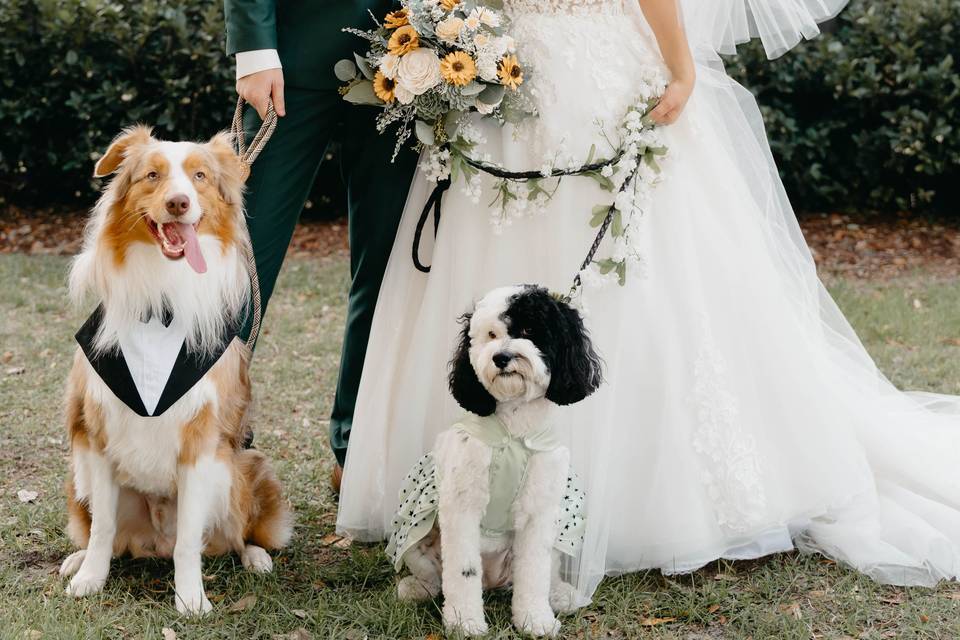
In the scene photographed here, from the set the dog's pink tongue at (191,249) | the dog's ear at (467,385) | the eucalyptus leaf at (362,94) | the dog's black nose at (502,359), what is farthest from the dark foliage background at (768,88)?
the dog's black nose at (502,359)

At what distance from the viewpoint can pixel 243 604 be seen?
3.13m

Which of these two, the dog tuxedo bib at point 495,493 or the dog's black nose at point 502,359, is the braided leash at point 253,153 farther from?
the dog's black nose at point 502,359

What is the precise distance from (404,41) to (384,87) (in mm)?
153

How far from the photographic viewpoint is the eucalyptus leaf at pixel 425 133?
10.5 feet

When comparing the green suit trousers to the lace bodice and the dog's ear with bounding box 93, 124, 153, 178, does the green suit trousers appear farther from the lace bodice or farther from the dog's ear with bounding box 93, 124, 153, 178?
the lace bodice

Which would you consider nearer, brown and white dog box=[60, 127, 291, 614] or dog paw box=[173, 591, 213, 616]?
brown and white dog box=[60, 127, 291, 614]

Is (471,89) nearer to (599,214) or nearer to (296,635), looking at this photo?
(599,214)

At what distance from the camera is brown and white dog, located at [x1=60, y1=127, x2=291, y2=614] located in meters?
2.90

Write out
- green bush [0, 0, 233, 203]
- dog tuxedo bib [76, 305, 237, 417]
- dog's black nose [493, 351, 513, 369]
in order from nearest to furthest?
dog's black nose [493, 351, 513, 369]
dog tuxedo bib [76, 305, 237, 417]
green bush [0, 0, 233, 203]

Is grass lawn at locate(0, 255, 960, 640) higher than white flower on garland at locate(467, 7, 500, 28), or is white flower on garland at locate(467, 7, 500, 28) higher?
white flower on garland at locate(467, 7, 500, 28)

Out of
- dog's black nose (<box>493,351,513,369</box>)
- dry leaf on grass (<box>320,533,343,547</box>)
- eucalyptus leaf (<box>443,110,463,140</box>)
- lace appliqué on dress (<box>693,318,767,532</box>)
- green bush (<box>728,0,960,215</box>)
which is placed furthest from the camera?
green bush (<box>728,0,960,215</box>)

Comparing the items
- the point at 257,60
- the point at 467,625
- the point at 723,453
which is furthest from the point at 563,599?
the point at 257,60

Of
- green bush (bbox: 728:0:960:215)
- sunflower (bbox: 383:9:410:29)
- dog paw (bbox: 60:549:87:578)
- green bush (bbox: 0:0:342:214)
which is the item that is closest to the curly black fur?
sunflower (bbox: 383:9:410:29)

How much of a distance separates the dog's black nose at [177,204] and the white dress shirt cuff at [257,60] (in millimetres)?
634
